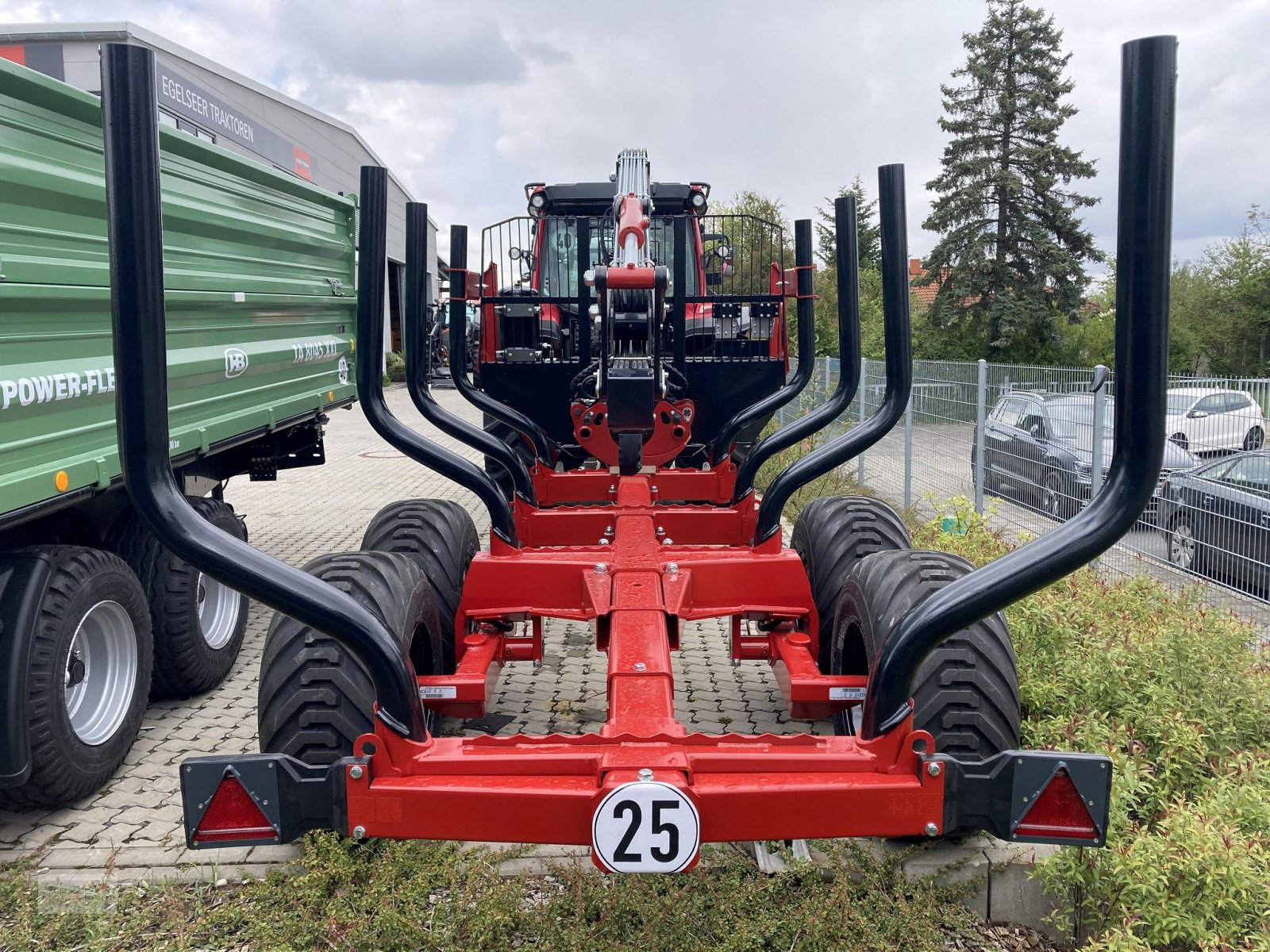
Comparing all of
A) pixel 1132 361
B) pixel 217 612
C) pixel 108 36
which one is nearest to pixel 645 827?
pixel 1132 361

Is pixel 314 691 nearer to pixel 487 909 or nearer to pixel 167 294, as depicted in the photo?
pixel 487 909

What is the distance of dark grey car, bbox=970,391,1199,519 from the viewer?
271 inches

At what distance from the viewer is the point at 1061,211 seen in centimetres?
3156

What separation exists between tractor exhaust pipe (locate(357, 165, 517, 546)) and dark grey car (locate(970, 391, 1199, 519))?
4.34 metres

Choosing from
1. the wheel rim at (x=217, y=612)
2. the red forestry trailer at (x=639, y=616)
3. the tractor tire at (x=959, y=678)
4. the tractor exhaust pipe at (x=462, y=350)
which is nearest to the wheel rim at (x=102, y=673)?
the wheel rim at (x=217, y=612)

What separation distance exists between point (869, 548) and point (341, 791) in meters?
2.42

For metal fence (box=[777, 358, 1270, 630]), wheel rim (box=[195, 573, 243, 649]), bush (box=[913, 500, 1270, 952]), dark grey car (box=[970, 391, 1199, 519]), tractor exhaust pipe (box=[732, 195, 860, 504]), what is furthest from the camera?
dark grey car (box=[970, 391, 1199, 519])

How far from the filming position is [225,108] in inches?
321

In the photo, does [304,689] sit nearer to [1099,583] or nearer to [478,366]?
[478,366]

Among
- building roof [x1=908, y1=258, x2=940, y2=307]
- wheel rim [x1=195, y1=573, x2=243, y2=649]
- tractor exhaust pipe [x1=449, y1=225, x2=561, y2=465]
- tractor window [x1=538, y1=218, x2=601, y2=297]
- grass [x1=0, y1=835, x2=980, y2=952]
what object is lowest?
grass [x1=0, y1=835, x2=980, y2=952]

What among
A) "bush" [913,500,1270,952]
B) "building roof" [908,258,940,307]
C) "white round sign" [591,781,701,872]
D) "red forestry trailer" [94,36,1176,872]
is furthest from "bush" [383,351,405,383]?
"white round sign" [591,781,701,872]

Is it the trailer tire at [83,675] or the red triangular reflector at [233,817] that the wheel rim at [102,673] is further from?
the red triangular reflector at [233,817]

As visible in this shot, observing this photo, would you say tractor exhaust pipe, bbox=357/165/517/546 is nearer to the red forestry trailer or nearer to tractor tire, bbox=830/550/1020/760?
the red forestry trailer

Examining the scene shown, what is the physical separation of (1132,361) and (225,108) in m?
8.08
